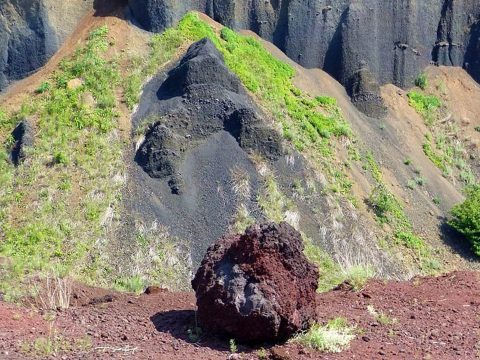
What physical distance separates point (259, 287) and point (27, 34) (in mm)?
20222

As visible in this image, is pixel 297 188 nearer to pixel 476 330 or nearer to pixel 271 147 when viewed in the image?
pixel 271 147

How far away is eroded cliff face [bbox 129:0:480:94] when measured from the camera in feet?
97.3

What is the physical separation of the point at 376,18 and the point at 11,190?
18700 millimetres

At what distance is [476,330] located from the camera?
820 cm

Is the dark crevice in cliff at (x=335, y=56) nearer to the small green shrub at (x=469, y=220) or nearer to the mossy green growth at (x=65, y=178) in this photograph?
the small green shrub at (x=469, y=220)

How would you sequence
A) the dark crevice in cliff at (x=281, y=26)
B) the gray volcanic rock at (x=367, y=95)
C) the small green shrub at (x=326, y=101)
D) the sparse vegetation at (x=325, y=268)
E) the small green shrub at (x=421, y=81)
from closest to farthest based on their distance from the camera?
the sparse vegetation at (x=325, y=268), the small green shrub at (x=326, y=101), the gray volcanic rock at (x=367, y=95), the dark crevice in cliff at (x=281, y=26), the small green shrub at (x=421, y=81)

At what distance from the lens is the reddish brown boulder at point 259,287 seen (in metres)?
7.81

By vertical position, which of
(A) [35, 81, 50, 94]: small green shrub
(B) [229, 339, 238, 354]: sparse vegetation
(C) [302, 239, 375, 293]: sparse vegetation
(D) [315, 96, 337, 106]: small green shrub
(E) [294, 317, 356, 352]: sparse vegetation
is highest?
(D) [315, 96, 337, 106]: small green shrub

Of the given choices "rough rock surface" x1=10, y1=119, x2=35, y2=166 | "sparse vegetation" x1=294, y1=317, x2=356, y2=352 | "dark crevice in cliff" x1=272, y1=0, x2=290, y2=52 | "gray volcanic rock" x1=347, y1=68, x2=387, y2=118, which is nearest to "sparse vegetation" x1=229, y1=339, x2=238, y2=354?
"sparse vegetation" x1=294, y1=317, x2=356, y2=352

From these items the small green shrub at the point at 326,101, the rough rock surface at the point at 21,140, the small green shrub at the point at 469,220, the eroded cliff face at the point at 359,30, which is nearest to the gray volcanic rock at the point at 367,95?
the eroded cliff face at the point at 359,30

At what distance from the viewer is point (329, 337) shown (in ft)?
25.3

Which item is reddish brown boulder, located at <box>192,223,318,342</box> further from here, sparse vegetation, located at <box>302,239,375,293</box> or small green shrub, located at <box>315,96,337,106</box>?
small green shrub, located at <box>315,96,337,106</box>

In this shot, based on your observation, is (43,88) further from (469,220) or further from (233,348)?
(233,348)

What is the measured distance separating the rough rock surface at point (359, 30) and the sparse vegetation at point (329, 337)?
63.8ft
